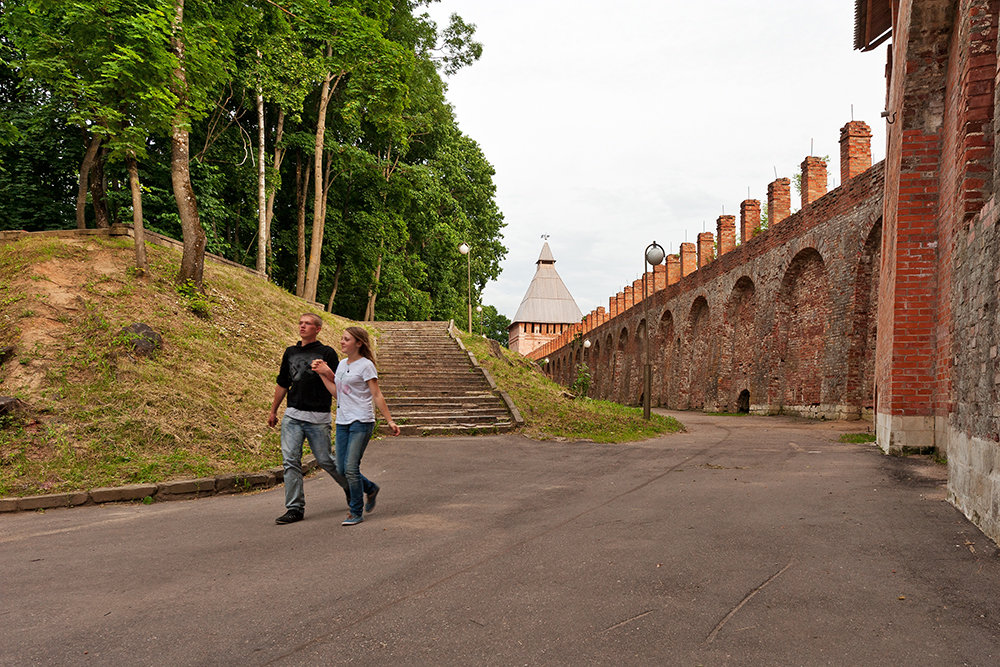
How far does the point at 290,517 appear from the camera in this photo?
17.9 ft

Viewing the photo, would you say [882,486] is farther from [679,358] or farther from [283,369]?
[679,358]

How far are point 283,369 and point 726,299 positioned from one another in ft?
74.0

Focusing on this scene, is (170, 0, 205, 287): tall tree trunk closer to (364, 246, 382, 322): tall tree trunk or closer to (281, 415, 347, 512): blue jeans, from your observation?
(281, 415, 347, 512): blue jeans

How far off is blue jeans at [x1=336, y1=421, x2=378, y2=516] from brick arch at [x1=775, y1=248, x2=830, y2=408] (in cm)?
1601

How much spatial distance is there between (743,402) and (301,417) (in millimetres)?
21936

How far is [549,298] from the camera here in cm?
8938

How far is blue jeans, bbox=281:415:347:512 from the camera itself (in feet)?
18.1

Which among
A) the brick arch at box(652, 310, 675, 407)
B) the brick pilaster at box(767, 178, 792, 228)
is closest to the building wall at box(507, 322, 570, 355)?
the brick arch at box(652, 310, 675, 407)

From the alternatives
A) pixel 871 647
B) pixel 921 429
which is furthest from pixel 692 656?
pixel 921 429

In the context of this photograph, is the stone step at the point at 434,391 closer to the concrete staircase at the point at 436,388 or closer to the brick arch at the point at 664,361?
the concrete staircase at the point at 436,388

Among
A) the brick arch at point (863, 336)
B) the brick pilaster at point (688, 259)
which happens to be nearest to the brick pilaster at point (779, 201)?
the brick arch at point (863, 336)

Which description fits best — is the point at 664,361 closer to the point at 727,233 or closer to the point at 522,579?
the point at 727,233

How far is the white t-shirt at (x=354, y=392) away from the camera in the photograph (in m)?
5.36

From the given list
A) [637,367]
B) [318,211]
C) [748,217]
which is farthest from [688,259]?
[318,211]
